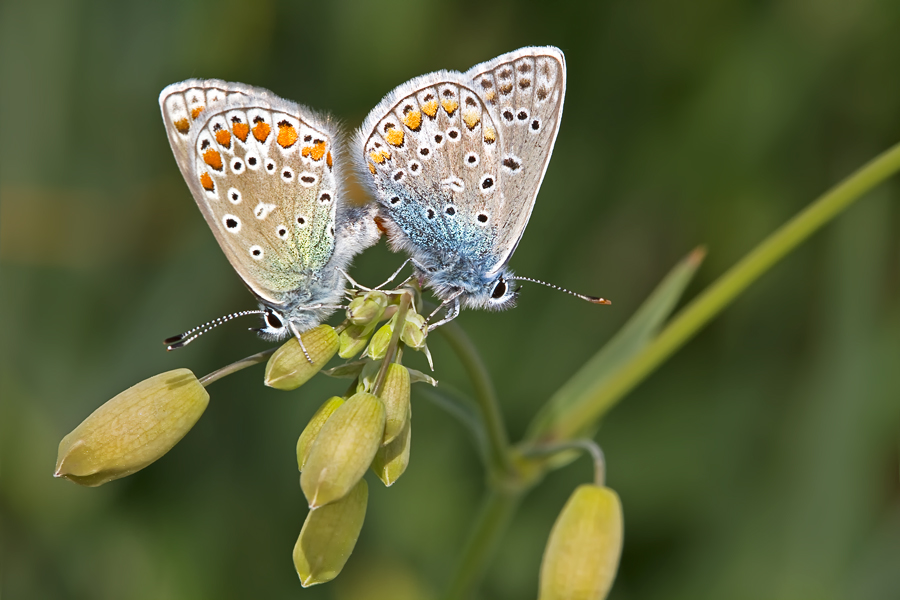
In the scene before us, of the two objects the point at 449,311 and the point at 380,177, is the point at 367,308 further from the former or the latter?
the point at 380,177

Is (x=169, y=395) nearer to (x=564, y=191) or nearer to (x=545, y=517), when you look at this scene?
(x=545, y=517)

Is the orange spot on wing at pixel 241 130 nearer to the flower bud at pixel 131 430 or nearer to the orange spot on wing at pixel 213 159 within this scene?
the orange spot on wing at pixel 213 159

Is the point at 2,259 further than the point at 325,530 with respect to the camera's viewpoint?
Yes

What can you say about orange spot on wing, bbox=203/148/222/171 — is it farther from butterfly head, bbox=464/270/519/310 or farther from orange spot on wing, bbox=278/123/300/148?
butterfly head, bbox=464/270/519/310

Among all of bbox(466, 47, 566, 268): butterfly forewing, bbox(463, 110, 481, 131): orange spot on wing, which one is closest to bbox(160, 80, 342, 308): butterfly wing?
bbox(463, 110, 481, 131): orange spot on wing

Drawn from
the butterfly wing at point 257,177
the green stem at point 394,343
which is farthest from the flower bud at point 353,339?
the butterfly wing at point 257,177

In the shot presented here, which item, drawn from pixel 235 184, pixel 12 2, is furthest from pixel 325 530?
pixel 12 2
